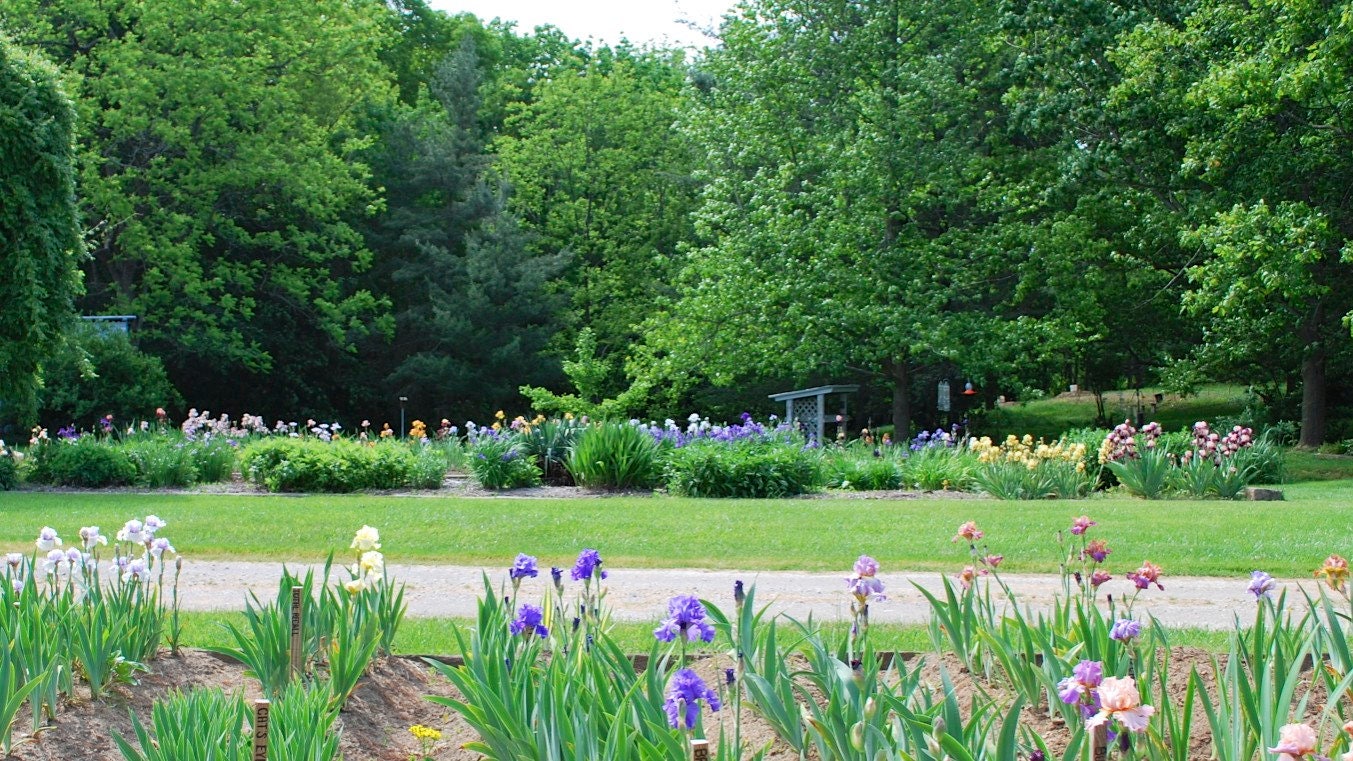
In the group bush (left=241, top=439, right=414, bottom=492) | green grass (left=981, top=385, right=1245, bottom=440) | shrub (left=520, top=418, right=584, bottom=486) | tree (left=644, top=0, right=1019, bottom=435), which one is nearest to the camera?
bush (left=241, top=439, right=414, bottom=492)

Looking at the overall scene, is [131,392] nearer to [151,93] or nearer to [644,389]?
[151,93]

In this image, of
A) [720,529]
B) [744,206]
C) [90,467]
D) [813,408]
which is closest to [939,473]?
[720,529]

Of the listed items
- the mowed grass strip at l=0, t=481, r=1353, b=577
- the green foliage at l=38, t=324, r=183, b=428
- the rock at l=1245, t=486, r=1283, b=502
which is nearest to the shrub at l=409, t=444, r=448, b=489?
the mowed grass strip at l=0, t=481, r=1353, b=577

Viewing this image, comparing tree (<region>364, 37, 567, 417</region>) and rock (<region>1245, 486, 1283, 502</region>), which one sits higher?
tree (<region>364, 37, 567, 417</region>)

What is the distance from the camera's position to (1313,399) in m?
22.4

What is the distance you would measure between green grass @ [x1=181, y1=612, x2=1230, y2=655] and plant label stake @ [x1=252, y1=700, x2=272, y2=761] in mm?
2449

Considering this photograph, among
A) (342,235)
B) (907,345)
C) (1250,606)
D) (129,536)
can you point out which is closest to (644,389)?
(907,345)

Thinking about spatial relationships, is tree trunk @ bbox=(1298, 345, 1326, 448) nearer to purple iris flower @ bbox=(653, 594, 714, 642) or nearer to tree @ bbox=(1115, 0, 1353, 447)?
tree @ bbox=(1115, 0, 1353, 447)

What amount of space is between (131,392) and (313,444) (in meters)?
9.91

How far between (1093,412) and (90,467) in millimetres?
24022

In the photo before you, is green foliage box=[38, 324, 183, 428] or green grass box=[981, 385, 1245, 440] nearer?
green foliage box=[38, 324, 183, 428]

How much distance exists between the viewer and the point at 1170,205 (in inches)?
890

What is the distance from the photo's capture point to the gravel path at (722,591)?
672 centimetres

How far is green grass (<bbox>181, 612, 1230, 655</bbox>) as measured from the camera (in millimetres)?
5465
